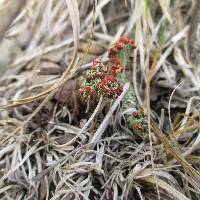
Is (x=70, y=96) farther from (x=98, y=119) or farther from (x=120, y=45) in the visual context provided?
(x=120, y=45)

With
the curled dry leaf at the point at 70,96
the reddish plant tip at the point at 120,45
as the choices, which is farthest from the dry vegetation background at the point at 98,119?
the reddish plant tip at the point at 120,45

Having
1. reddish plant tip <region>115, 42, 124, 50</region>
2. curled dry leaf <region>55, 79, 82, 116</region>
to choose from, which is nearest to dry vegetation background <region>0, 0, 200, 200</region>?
curled dry leaf <region>55, 79, 82, 116</region>

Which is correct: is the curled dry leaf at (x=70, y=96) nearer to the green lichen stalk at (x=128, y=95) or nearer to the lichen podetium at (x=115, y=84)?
the lichen podetium at (x=115, y=84)

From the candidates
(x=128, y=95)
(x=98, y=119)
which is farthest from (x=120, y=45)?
(x=98, y=119)

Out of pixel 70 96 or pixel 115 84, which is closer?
pixel 115 84

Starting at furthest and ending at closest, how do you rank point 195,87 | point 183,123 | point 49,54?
point 49,54
point 195,87
point 183,123

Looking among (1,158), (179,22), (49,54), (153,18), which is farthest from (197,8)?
(1,158)

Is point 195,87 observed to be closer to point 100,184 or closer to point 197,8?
point 197,8

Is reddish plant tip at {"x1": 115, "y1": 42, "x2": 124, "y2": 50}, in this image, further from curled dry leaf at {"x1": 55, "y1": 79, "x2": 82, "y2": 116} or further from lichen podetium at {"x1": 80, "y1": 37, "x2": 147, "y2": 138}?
curled dry leaf at {"x1": 55, "y1": 79, "x2": 82, "y2": 116}

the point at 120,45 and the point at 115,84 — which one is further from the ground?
the point at 120,45
